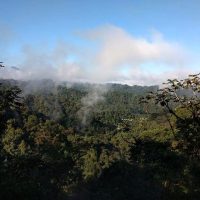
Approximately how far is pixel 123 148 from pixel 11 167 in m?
53.4

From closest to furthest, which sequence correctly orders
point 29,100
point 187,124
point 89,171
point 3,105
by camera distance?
point 187,124 < point 3,105 < point 89,171 < point 29,100

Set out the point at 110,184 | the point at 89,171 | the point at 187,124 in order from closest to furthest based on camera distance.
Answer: the point at 187,124 < the point at 110,184 < the point at 89,171

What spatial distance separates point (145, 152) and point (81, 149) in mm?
39041

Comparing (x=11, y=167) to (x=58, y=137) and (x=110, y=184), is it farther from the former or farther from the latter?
(x=58, y=137)

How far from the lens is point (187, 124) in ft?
34.5

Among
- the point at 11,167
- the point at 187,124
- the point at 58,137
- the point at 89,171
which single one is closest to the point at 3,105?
the point at 187,124

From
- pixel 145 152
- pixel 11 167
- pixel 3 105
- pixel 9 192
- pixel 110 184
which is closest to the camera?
pixel 3 105

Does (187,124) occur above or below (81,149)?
above

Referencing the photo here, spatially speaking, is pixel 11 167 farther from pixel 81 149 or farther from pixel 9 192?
pixel 81 149

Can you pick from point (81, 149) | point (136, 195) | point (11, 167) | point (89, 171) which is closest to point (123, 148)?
point (81, 149)

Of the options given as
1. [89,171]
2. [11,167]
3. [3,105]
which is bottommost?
[89,171]

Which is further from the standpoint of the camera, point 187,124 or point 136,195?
point 136,195

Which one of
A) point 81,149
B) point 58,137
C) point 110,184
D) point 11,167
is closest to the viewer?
point 11,167

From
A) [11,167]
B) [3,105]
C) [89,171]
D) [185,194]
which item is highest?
[3,105]
